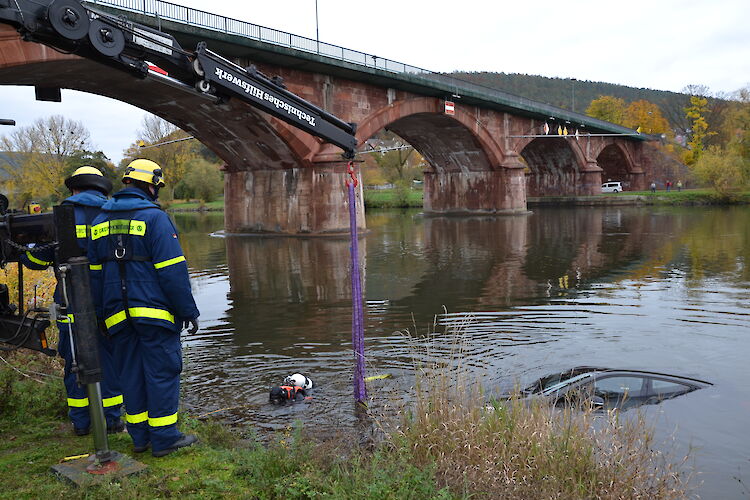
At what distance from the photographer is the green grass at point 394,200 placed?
60.2 meters

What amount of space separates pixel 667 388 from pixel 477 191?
4094 centimetres

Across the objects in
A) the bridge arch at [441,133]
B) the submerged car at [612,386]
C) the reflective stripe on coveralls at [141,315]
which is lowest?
the submerged car at [612,386]

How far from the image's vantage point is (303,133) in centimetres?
2762

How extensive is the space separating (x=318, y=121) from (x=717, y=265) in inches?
551

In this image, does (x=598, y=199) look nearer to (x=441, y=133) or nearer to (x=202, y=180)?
(x=441, y=133)

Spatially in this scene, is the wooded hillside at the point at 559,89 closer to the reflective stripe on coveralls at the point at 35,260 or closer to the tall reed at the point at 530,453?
the reflective stripe on coveralls at the point at 35,260

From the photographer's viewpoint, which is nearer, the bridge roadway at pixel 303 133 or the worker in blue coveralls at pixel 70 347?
the worker in blue coveralls at pixel 70 347

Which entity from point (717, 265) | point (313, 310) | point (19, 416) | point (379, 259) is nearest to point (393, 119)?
point (379, 259)

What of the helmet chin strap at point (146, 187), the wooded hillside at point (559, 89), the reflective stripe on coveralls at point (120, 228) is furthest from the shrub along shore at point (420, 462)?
the wooded hillside at point (559, 89)

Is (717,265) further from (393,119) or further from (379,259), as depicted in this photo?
(393,119)

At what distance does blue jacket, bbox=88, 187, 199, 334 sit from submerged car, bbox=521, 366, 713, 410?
3.29 meters

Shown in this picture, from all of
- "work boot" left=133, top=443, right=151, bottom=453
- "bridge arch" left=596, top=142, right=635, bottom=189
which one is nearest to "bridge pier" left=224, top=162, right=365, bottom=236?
"work boot" left=133, top=443, right=151, bottom=453

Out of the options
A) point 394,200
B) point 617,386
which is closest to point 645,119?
point 394,200

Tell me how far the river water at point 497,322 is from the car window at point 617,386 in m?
0.28
